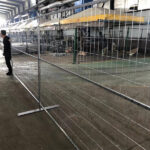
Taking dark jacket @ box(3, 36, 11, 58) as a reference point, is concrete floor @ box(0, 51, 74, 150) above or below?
below

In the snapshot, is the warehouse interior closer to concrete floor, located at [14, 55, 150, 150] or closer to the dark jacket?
concrete floor, located at [14, 55, 150, 150]

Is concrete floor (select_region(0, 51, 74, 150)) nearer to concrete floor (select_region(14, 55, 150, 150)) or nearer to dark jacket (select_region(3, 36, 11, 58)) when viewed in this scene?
concrete floor (select_region(14, 55, 150, 150))

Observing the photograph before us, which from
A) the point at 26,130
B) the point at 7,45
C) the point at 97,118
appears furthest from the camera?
the point at 7,45

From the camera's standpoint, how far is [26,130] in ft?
7.29

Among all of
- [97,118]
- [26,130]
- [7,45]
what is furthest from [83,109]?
[7,45]

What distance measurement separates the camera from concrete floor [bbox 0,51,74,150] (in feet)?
6.31

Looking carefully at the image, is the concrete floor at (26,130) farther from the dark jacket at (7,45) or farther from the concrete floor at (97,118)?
the dark jacket at (7,45)

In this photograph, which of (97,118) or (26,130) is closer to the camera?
(26,130)

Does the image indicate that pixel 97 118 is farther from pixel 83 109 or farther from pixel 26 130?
pixel 26 130

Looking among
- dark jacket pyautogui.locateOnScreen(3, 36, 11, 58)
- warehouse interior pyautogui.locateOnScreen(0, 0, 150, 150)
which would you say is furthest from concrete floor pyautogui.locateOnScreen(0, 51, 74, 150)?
dark jacket pyautogui.locateOnScreen(3, 36, 11, 58)

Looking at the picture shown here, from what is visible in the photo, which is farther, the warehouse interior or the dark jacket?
the dark jacket

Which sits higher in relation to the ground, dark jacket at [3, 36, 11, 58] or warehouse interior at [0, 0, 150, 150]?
dark jacket at [3, 36, 11, 58]

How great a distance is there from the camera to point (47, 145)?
6.32ft

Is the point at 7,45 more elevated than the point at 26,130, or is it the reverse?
the point at 7,45
